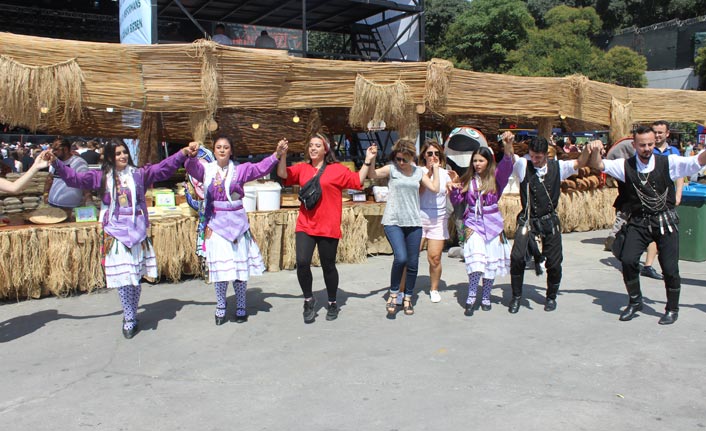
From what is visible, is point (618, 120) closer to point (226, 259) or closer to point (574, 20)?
point (226, 259)

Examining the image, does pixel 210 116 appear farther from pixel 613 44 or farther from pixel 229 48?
pixel 613 44

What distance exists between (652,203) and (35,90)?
5.56 metres

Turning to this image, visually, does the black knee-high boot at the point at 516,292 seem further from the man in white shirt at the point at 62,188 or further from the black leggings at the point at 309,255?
the man in white shirt at the point at 62,188

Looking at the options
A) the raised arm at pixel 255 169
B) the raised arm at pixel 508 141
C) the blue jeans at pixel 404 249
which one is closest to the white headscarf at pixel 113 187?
the raised arm at pixel 255 169

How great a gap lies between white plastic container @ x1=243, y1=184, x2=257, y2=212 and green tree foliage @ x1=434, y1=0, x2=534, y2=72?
88.1 ft

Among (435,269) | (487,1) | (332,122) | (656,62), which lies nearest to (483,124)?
(332,122)

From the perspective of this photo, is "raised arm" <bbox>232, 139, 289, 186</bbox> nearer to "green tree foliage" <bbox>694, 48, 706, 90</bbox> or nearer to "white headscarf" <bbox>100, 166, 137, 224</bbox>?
"white headscarf" <bbox>100, 166, 137, 224</bbox>

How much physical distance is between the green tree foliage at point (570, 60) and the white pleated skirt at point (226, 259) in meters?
26.6

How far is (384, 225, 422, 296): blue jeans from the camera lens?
504cm

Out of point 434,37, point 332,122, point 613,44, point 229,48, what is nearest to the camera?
point 229,48

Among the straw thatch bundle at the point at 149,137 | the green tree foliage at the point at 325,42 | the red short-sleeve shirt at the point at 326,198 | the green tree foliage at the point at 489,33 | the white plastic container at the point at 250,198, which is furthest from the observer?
the green tree foliage at the point at 489,33

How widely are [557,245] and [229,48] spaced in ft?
12.8

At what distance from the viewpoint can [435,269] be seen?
548 cm

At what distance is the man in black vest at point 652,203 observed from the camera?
472 centimetres
